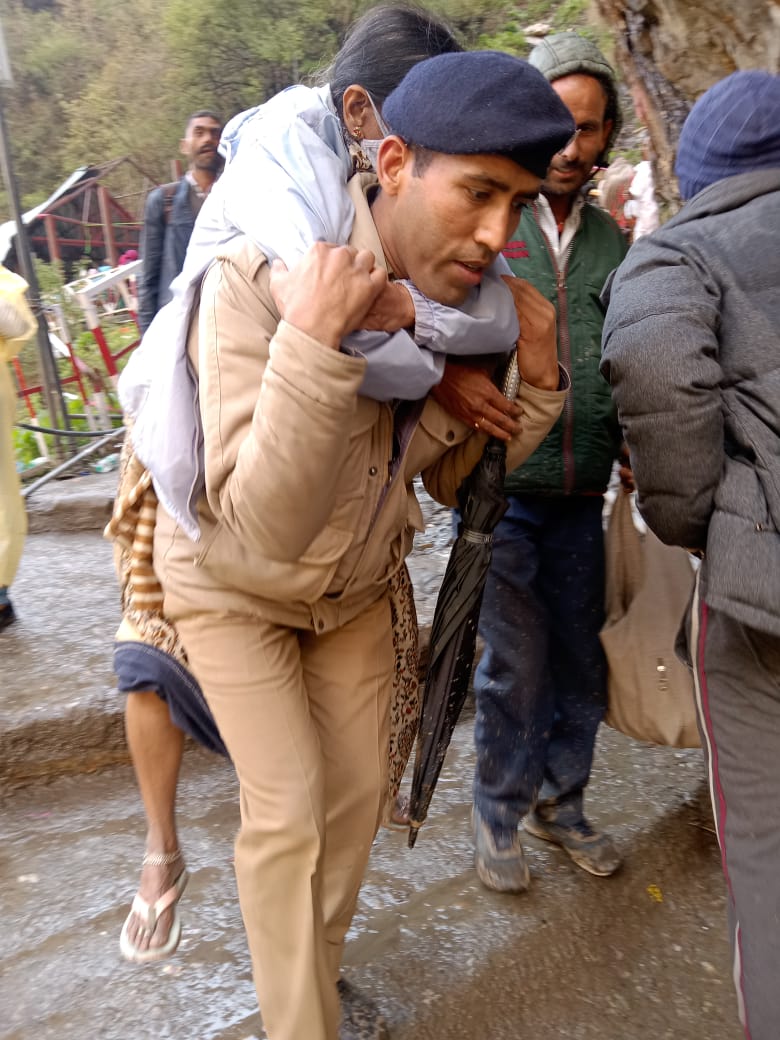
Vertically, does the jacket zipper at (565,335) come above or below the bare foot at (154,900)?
above

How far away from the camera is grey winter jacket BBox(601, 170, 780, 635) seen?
142 cm

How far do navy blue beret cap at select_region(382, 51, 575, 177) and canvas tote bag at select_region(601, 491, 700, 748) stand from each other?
1.21 metres

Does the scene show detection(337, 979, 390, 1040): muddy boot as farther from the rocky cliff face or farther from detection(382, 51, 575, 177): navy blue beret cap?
the rocky cliff face

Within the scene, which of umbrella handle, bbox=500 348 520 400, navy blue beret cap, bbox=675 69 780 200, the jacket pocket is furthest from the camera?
umbrella handle, bbox=500 348 520 400

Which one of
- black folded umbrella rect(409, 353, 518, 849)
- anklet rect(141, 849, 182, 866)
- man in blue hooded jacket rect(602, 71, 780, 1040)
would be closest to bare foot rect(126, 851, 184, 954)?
anklet rect(141, 849, 182, 866)

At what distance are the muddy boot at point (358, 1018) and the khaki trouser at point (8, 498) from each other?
2239mm

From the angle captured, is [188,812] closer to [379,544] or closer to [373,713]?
[373,713]

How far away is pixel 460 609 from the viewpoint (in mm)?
2055

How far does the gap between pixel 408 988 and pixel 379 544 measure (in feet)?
3.97

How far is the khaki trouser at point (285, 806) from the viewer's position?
1709 mm

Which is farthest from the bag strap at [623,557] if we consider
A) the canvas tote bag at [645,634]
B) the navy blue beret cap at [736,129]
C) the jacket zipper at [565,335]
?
the navy blue beret cap at [736,129]

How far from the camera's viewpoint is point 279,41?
45.1 ft

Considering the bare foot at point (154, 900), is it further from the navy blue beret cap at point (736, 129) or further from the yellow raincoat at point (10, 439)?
the yellow raincoat at point (10, 439)

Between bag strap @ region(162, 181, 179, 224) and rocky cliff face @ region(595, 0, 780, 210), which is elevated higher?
rocky cliff face @ region(595, 0, 780, 210)
